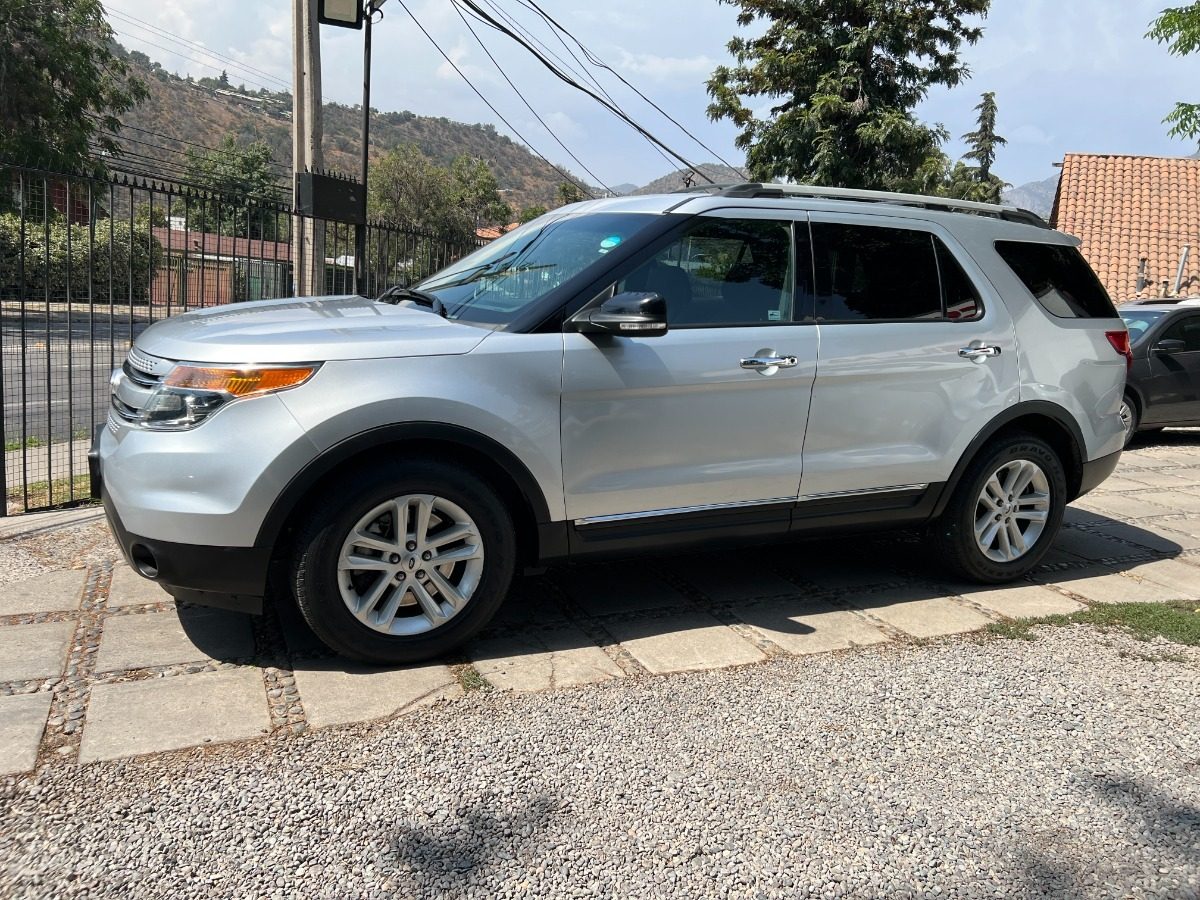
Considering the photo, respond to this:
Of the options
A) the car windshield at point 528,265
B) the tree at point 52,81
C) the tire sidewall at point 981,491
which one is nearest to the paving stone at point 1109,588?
the tire sidewall at point 981,491

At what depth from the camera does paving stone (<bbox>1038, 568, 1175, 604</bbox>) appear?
4.94m

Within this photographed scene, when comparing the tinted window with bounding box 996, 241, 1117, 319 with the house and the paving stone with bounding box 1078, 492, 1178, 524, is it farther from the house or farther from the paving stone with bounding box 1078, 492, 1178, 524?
the house

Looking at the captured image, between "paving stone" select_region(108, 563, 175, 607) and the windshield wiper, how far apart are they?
170 cm

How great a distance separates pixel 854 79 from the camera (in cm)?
1750

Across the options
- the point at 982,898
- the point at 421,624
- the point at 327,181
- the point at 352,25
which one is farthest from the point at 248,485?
the point at 352,25

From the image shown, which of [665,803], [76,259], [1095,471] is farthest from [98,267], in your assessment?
[1095,471]

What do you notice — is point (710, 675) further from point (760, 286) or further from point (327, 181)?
point (327, 181)

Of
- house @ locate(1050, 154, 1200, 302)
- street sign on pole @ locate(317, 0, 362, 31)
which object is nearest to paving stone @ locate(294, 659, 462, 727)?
street sign on pole @ locate(317, 0, 362, 31)

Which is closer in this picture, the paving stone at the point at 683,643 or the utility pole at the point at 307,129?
the paving stone at the point at 683,643

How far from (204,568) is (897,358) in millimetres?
3167

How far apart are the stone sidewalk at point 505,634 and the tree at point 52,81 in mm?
19384

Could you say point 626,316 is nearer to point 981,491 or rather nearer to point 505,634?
point 505,634

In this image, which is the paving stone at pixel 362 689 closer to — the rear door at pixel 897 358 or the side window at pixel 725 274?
the side window at pixel 725 274

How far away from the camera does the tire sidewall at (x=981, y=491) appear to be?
4.78 metres
